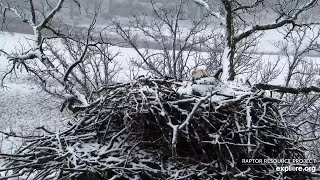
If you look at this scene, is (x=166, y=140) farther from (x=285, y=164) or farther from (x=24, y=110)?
(x=24, y=110)

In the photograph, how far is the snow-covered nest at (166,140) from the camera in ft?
8.57

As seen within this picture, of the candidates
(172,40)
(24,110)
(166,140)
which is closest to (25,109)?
(24,110)

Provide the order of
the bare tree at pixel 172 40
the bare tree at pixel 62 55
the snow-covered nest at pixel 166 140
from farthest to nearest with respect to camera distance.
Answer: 1. the bare tree at pixel 172 40
2. the bare tree at pixel 62 55
3. the snow-covered nest at pixel 166 140

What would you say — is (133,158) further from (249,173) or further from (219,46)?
(219,46)

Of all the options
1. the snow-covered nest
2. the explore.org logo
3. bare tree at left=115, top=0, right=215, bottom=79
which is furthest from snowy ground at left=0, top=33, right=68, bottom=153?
the explore.org logo

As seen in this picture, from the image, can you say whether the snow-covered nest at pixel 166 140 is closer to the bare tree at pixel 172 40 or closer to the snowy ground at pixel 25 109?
the bare tree at pixel 172 40

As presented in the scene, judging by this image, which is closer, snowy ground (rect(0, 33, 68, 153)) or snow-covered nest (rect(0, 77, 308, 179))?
snow-covered nest (rect(0, 77, 308, 179))

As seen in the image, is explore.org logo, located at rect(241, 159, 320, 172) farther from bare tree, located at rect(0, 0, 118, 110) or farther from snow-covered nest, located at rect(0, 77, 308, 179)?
bare tree, located at rect(0, 0, 118, 110)

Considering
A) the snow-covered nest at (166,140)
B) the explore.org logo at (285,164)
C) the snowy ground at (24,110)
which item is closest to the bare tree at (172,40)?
the snowy ground at (24,110)

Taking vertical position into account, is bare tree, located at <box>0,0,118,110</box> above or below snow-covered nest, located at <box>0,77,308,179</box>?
above

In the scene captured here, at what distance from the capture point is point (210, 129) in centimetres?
279

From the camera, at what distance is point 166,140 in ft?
8.64

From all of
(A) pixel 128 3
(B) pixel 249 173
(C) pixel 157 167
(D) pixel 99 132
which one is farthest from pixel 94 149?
(A) pixel 128 3

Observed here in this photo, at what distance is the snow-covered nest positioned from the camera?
8.57 ft
